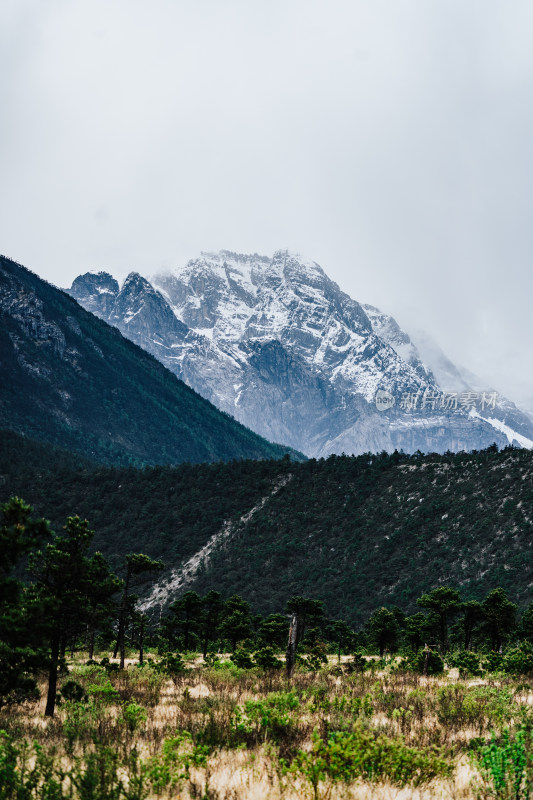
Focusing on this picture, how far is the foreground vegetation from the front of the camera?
20.3 feet

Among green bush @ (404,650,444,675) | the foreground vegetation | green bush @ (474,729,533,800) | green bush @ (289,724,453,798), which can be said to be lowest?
green bush @ (404,650,444,675)

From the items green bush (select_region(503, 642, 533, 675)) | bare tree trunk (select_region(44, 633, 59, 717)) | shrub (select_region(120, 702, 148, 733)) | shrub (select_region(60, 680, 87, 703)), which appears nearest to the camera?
shrub (select_region(120, 702, 148, 733))

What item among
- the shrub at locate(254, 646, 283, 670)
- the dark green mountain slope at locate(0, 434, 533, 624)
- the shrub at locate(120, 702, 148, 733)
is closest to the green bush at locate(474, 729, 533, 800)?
the shrub at locate(120, 702, 148, 733)

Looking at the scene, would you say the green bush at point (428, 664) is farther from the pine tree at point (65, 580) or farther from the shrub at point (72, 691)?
the pine tree at point (65, 580)

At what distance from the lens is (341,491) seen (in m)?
116

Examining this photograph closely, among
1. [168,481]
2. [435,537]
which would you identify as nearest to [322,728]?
[435,537]

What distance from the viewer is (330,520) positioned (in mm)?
107312

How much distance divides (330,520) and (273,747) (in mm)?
102098

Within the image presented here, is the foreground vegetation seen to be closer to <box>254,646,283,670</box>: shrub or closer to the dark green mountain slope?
<box>254,646,283,670</box>: shrub

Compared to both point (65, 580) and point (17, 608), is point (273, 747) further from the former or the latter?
point (65, 580)

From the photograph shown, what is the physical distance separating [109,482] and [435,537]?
87291 millimetres

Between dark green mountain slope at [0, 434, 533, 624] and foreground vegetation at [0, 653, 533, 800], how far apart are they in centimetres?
5909

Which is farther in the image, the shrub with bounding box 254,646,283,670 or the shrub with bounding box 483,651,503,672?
the shrub with bounding box 254,646,283,670

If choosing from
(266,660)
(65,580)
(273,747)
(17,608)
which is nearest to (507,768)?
(273,747)
